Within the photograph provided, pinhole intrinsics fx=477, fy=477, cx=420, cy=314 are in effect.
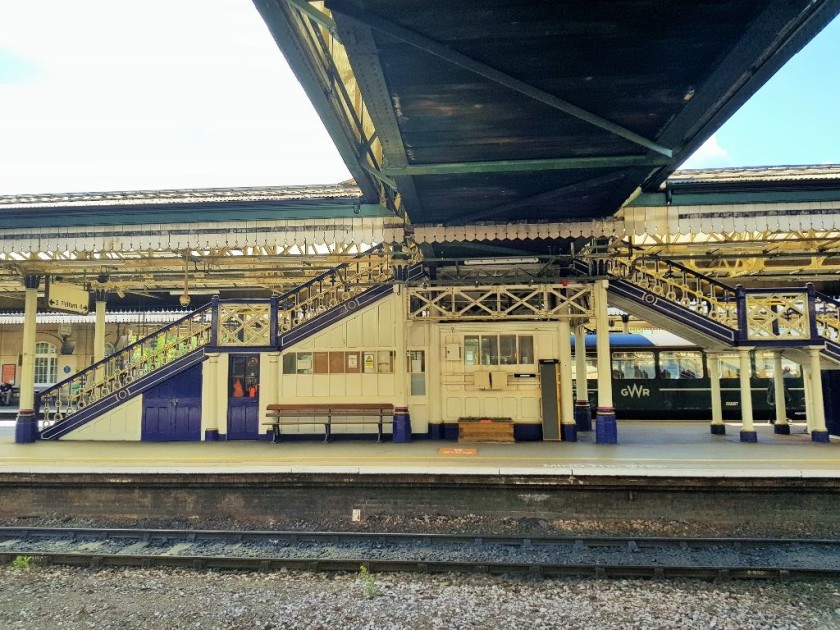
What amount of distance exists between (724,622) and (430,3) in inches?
254

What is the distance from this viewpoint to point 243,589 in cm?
572

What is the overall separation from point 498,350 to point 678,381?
6674mm

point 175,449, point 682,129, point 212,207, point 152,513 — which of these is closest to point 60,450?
point 175,449

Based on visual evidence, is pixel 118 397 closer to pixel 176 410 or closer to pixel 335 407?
pixel 176 410

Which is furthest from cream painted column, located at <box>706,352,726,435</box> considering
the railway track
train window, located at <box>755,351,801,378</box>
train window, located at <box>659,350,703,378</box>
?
the railway track

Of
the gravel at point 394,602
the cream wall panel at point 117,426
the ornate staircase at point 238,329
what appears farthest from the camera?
the cream wall panel at point 117,426

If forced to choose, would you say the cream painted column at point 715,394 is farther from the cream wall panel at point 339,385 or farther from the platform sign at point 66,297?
the platform sign at point 66,297

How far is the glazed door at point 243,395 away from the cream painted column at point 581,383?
805cm

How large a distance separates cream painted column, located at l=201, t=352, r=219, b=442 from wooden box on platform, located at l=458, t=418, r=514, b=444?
585 cm

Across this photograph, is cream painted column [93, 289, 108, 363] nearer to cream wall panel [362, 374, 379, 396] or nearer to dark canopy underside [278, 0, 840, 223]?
cream wall panel [362, 374, 379, 396]

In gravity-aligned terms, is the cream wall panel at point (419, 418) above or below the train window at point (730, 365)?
below

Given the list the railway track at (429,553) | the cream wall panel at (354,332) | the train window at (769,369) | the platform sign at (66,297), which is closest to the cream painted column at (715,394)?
the train window at (769,369)

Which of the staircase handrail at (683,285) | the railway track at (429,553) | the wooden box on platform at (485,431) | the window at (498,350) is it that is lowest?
the railway track at (429,553)

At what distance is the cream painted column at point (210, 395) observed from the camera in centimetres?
1134
